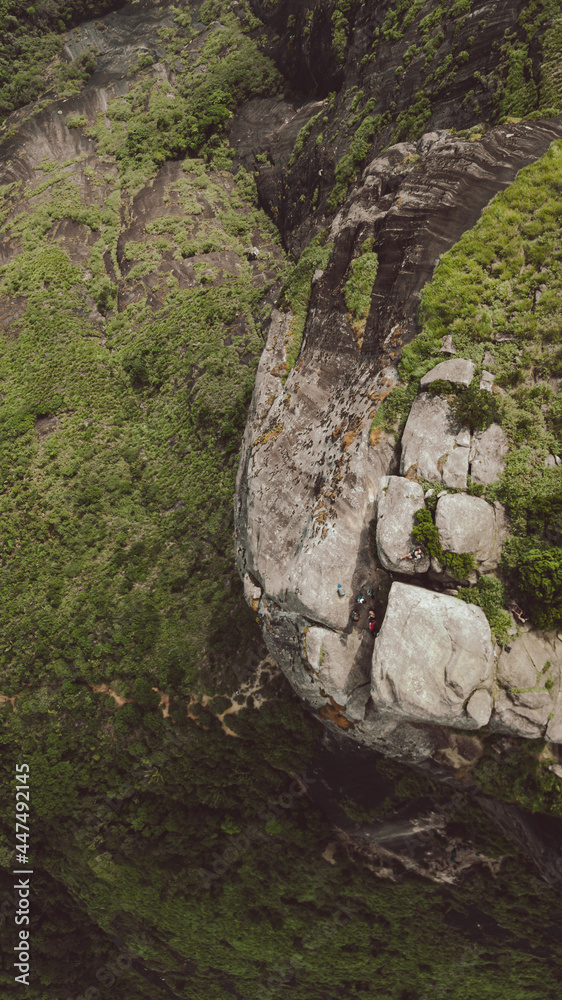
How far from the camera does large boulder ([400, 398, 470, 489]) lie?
51.0ft

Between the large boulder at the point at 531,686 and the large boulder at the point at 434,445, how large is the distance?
5292 mm

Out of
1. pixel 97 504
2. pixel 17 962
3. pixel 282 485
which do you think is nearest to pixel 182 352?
pixel 97 504

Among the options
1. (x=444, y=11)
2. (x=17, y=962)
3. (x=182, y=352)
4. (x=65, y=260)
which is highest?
(x=444, y=11)

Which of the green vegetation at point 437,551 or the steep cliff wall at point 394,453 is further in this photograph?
the green vegetation at point 437,551

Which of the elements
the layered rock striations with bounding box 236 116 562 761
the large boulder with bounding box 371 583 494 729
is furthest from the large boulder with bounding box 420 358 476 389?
the large boulder with bounding box 371 583 494 729

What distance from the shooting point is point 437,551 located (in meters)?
14.8

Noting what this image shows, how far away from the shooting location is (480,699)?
14266mm

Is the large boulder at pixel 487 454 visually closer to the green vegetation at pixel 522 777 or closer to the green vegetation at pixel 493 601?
the green vegetation at pixel 493 601

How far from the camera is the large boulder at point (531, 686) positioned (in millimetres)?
14297

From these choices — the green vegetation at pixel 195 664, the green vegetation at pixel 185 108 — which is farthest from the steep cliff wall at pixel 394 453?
the green vegetation at pixel 185 108

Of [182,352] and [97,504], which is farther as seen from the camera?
[182,352]

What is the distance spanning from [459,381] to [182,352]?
23914mm

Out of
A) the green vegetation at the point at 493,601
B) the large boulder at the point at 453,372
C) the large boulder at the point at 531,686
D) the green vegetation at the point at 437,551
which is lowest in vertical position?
the large boulder at the point at 531,686

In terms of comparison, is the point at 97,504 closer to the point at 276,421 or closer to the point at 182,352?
the point at 182,352
